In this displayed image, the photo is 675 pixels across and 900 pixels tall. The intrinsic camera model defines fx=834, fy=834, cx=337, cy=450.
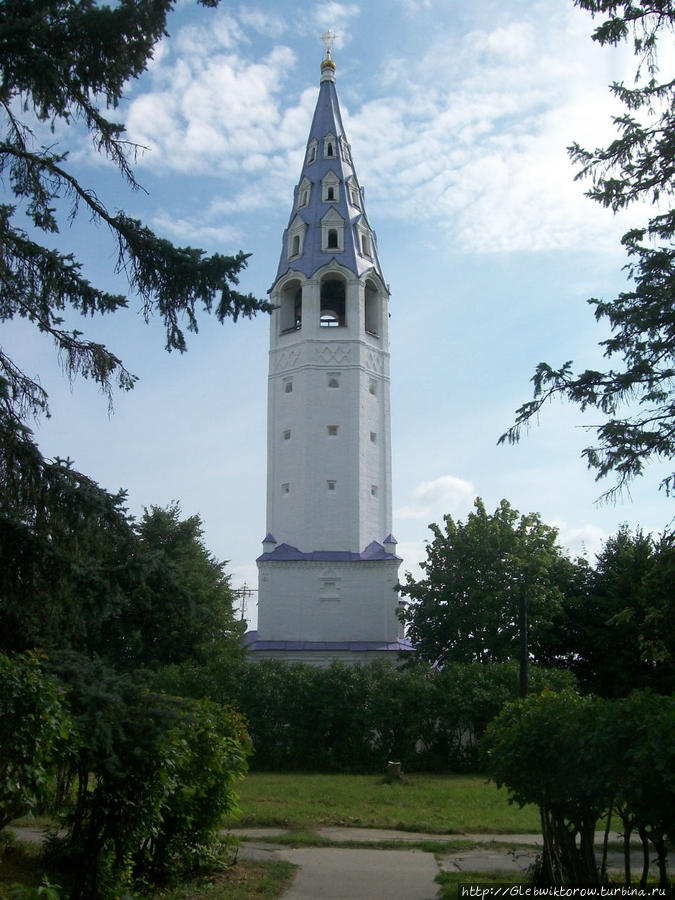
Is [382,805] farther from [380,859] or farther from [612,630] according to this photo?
[612,630]

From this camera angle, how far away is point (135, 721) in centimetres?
765

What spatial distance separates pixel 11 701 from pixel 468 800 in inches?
530

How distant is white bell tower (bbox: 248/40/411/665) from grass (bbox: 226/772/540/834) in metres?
12.2

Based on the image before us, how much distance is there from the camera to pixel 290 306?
40.0 metres

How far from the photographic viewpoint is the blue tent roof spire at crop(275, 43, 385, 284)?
1555 inches

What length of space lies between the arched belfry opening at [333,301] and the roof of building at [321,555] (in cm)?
1098

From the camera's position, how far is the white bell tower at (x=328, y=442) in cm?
3466

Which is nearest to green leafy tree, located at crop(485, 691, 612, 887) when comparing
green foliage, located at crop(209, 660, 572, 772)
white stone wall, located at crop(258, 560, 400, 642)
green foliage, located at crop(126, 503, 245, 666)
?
green foliage, located at crop(126, 503, 245, 666)

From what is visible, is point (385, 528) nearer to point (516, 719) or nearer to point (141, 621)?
point (141, 621)

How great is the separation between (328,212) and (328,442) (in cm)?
1174

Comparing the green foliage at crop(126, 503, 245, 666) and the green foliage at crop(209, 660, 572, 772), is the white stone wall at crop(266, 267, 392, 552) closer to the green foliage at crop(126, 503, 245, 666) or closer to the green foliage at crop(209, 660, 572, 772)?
the green foliage at crop(126, 503, 245, 666)

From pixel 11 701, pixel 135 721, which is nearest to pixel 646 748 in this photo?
pixel 135 721

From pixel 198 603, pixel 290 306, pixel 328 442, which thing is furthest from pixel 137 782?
pixel 290 306

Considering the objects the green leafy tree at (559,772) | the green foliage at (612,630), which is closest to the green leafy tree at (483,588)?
the green foliage at (612,630)
